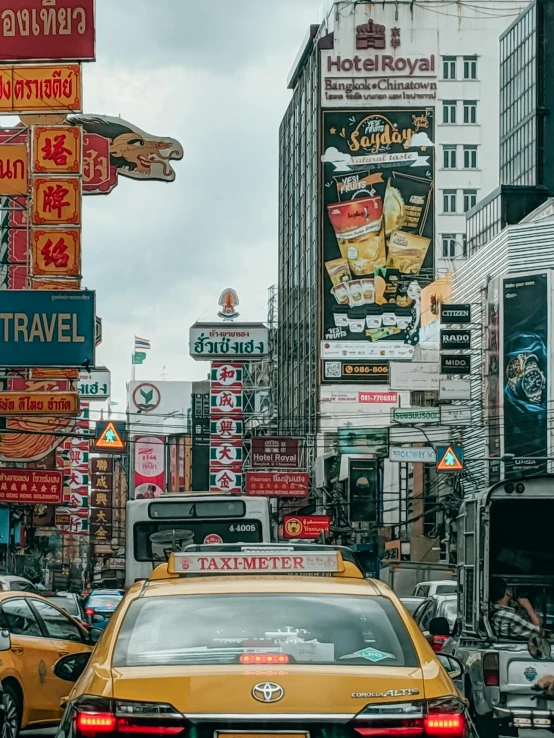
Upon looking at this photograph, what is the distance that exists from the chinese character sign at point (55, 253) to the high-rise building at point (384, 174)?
2765 inches

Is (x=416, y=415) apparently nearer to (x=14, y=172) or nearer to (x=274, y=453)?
(x=274, y=453)

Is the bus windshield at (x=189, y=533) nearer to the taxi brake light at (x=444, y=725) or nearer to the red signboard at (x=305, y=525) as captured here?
the taxi brake light at (x=444, y=725)

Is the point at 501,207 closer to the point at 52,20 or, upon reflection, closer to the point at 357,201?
the point at 357,201

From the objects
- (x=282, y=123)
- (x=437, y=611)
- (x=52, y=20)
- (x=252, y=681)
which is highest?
(x=282, y=123)

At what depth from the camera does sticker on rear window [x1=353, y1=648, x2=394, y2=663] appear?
616 centimetres

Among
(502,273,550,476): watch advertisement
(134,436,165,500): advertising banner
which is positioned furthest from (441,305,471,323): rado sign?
(134,436,165,500): advertising banner

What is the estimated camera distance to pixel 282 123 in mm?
146500

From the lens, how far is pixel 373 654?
6.21 meters

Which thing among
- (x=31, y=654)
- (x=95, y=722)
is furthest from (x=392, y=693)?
(x=31, y=654)

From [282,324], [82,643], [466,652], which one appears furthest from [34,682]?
[282,324]

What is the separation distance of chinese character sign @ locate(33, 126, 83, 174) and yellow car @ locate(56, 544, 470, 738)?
23566mm

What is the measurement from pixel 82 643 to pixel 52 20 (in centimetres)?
1787

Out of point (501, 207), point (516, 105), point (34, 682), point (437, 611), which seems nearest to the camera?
point (34, 682)

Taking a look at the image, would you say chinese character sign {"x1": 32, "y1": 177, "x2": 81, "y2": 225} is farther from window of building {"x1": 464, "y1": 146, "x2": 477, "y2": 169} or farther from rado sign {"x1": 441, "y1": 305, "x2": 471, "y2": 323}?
window of building {"x1": 464, "y1": 146, "x2": 477, "y2": 169}
